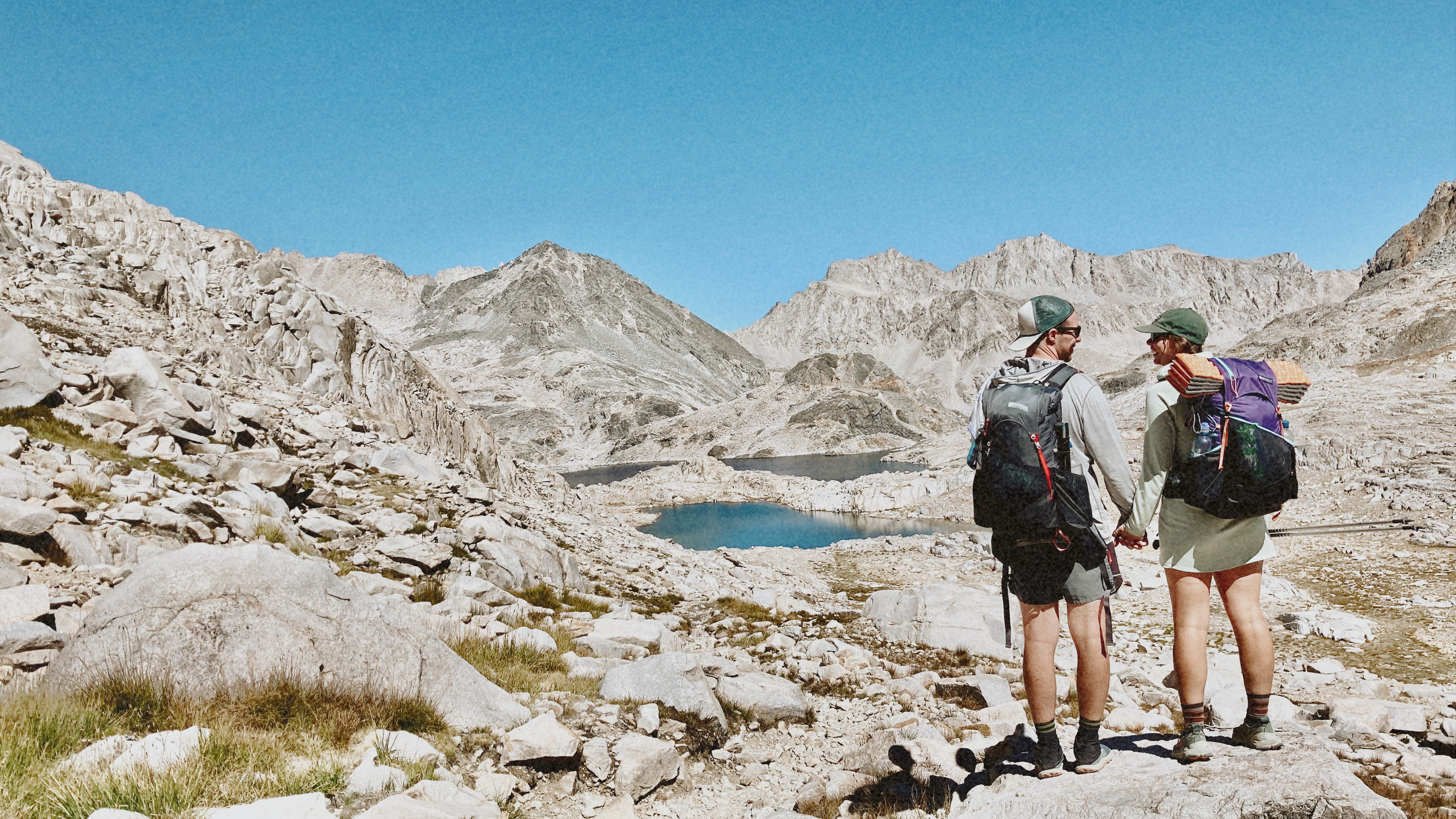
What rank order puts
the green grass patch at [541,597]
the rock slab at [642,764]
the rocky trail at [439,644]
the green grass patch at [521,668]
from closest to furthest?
the rocky trail at [439,644], the rock slab at [642,764], the green grass patch at [521,668], the green grass patch at [541,597]

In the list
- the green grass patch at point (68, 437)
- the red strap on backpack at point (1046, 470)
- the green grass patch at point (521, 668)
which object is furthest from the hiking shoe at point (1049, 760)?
the green grass patch at point (68, 437)

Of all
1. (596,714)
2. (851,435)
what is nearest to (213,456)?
(596,714)

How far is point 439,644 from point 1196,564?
5.95 metres

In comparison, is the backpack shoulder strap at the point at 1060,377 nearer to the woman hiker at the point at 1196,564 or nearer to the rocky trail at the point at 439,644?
the woman hiker at the point at 1196,564

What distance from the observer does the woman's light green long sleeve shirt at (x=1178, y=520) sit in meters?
4.51

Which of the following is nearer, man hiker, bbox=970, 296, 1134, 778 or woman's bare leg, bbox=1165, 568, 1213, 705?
man hiker, bbox=970, 296, 1134, 778

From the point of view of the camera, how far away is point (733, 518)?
71.2 meters

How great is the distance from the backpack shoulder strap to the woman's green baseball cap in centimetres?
73

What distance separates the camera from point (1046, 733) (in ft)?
14.5

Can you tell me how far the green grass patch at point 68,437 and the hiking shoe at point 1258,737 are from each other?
1216cm

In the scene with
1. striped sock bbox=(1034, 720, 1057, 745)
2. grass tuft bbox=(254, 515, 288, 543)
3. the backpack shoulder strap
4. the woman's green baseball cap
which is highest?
→ the woman's green baseball cap

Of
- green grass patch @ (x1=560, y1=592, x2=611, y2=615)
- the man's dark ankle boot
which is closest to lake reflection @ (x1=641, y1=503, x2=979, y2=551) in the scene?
green grass patch @ (x1=560, y1=592, x2=611, y2=615)

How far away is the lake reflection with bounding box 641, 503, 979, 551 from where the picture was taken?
5481 centimetres

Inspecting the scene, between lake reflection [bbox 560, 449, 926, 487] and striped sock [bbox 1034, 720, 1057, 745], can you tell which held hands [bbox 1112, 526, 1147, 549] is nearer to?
striped sock [bbox 1034, 720, 1057, 745]
